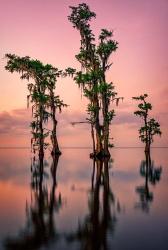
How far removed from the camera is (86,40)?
44594 mm

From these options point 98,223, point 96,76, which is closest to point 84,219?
point 98,223

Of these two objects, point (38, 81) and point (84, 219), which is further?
point (38, 81)

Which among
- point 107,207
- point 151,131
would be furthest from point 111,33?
point 107,207

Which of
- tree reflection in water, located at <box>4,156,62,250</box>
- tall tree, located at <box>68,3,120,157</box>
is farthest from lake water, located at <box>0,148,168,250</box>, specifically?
tall tree, located at <box>68,3,120,157</box>

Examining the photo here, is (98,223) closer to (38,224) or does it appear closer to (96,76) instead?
(38,224)

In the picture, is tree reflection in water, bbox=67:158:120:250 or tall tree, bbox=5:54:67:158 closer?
tree reflection in water, bbox=67:158:120:250

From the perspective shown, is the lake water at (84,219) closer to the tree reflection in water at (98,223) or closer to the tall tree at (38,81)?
the tree reflection in water at (98,223)

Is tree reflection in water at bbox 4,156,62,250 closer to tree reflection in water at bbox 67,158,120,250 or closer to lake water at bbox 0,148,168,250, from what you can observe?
lake water at bbox 0,148,168,250

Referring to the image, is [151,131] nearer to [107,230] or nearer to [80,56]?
[80,56]

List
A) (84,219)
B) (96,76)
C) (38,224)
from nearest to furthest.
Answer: (38,224)
(84,219)
(96,76)

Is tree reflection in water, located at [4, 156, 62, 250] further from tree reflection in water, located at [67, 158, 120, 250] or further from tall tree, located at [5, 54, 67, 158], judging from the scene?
tall tree, located at [5, 54, 67, 158]

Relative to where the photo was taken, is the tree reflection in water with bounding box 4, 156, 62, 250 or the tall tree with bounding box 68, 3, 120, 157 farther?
the tall tree with bounding box 68, 3, 120, 157

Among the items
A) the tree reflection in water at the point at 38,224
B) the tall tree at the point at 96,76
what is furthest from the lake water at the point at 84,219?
the tall tree at the point at 96,76

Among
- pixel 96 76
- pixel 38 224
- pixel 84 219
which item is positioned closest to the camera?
pixel 38 224
